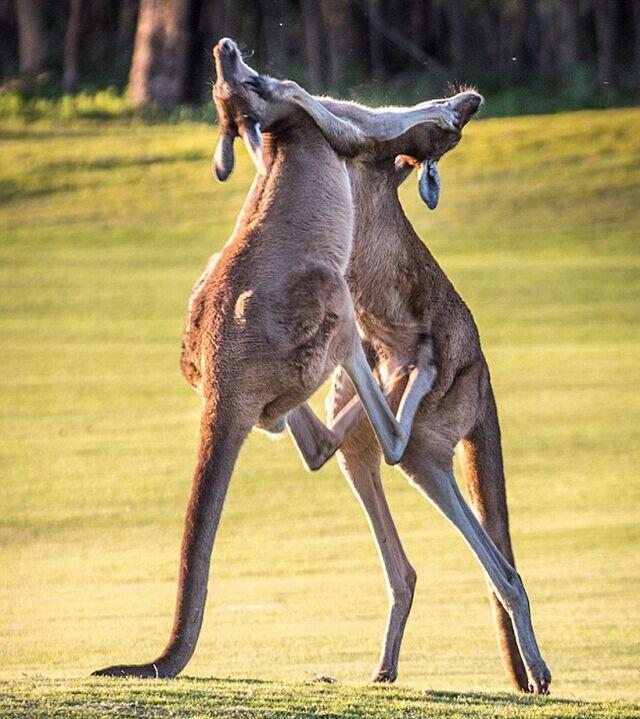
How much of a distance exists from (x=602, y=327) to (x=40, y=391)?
6.07 meters

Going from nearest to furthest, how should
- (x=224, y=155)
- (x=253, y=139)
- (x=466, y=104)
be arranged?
(x=253, y=139) → (x=224, y=155) → (x=466, y=104)

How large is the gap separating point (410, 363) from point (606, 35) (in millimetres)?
30026

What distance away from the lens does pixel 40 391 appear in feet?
52.7

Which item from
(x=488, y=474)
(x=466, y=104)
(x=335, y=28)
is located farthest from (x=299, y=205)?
(x=335, y=28)

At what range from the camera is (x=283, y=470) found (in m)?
13.2

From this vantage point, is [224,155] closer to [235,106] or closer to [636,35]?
[235,106]

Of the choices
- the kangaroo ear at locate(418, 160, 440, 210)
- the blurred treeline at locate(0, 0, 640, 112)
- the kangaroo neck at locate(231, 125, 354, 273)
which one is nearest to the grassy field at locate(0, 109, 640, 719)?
the kangaroo neck at locate(231, 125, 354, 273)

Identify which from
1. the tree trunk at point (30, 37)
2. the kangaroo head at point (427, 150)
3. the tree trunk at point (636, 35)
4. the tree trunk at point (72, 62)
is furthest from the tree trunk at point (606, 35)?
the kangaroo head at point (427, 150)

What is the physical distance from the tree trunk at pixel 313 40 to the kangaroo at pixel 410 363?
25.9m

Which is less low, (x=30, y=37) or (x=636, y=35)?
(x=30, y=37)

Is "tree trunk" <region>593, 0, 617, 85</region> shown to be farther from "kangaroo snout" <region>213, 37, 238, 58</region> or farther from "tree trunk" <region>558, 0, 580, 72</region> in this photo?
"kangaroo snout" <region>213, 37, 238, 58</region>

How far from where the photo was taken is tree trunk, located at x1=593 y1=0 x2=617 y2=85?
111 feet

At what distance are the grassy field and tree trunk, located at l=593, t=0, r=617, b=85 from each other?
19.6ft

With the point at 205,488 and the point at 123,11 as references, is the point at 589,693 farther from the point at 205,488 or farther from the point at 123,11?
the point at 123,11
